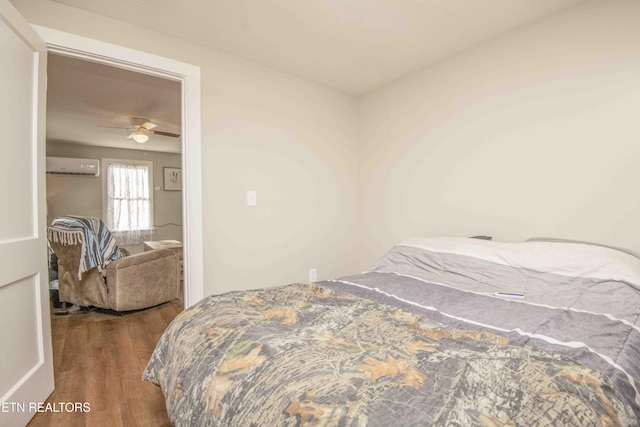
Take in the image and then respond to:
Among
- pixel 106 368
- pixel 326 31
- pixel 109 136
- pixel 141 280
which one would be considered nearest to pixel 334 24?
pixel 326 31

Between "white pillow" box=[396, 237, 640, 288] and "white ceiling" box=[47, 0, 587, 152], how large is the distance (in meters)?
1.43

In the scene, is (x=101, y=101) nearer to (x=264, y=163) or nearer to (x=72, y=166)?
(x=264, y=163)

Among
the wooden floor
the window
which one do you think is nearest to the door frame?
the wooden floor

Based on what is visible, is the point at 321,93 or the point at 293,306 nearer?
the point at 293,306

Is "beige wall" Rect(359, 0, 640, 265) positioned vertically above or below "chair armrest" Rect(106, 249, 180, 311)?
above

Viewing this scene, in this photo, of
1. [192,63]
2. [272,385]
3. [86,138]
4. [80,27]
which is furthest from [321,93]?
[86,138]

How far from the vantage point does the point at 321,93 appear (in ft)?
9.84

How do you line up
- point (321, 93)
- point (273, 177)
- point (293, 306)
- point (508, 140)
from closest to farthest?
1. point (293, 306)
2. point (508, 140)
3. point (273, 177)
4. point (321, 93)

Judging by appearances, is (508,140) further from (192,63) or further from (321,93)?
(192,63)

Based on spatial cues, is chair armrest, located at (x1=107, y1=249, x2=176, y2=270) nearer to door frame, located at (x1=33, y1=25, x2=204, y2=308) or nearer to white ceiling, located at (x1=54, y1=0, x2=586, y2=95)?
door frame, located at (x1=33, y1=25, x2=204, y2=308)

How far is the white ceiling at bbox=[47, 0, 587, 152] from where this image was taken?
71.9 inches

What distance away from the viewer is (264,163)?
260 cm

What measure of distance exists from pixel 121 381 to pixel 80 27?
2.16 metres

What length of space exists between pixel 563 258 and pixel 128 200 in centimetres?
686
